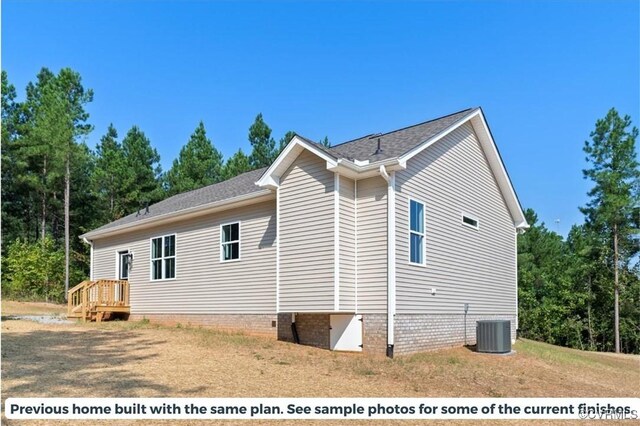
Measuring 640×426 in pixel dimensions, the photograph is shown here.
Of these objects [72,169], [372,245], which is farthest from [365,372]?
[72,169]

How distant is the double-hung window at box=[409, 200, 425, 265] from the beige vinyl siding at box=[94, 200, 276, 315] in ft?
11.9

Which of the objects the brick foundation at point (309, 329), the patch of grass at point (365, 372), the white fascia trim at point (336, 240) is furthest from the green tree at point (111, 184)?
the patch of grass at point (365, 372)

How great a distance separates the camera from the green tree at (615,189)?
994 inches

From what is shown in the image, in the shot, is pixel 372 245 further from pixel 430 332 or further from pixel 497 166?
pixel 497 166

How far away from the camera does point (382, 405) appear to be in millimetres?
6828

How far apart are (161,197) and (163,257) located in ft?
67.4

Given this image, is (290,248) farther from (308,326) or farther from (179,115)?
(179,115)

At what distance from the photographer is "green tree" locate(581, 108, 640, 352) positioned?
82.8 ft

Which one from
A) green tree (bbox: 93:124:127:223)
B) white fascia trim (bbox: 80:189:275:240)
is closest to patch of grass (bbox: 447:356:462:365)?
white fascia trim (bbox: 80:189:275:240)

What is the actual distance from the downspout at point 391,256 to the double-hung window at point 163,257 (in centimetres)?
826

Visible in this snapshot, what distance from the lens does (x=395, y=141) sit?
1302 cm

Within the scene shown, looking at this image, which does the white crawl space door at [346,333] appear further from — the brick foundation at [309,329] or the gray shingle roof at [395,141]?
the gray shingle roof at [395,141]

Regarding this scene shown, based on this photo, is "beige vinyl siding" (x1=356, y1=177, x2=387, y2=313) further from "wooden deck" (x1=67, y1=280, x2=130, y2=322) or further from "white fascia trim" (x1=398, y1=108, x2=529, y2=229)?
"wooden deck" (x1=67, y1=280, x2=130, y2=322)

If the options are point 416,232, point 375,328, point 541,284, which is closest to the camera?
point 375,328
